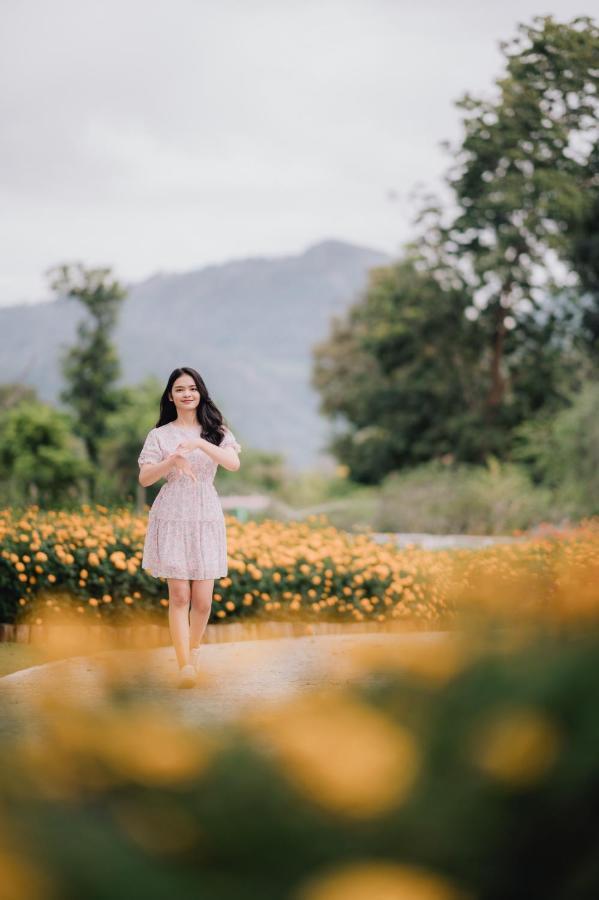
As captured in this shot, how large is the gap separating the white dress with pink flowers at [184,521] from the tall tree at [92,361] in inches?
880

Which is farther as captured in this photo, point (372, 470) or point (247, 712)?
point (372, 470)

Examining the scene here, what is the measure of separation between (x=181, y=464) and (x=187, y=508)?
0.73 ft

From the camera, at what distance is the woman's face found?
4.55 metres

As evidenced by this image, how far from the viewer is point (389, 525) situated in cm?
1608

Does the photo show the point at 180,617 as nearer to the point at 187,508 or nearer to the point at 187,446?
the point at 187,508

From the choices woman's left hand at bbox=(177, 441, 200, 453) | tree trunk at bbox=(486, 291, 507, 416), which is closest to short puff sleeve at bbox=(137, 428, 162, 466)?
woman's left hand at bbox=(177, 441, 200, 453)

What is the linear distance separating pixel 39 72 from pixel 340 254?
17422 centimetres

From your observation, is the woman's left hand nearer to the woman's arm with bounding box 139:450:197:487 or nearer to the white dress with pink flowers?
the woman's arm with bounding box 139:450:197:487

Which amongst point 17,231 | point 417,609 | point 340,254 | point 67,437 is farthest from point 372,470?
point 340,254

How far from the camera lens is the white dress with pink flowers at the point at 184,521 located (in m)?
4.50

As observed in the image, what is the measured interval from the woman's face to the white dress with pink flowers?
0.12m

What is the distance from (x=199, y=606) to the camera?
4.64 metres

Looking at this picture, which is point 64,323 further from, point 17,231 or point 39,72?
point 39,72

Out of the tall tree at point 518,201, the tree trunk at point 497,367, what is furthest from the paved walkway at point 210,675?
the tree trunk at point 497,367
